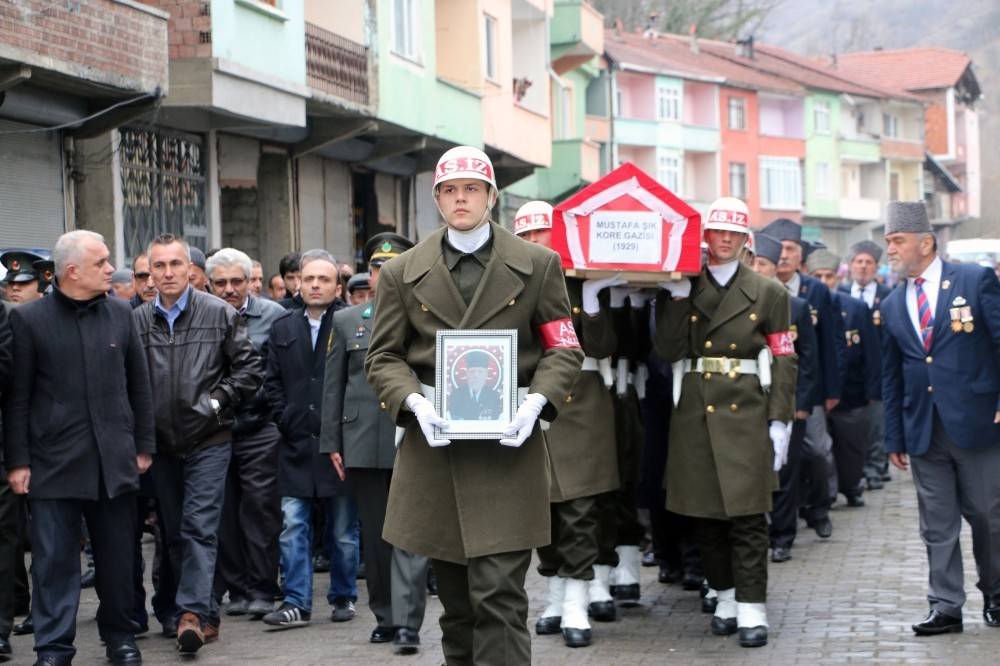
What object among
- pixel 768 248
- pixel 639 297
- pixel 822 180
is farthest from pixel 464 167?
pixel 822 180

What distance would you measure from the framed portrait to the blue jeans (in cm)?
400

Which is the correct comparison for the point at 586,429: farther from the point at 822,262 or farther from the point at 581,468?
the point at 822,262

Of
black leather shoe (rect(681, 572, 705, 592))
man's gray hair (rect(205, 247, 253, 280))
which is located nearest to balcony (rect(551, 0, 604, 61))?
man's gray hair (rect(205, 247, 253, 280))

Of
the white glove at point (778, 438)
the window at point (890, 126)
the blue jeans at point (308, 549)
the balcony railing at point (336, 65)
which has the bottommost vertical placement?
the blue jeans at point (308, 549)

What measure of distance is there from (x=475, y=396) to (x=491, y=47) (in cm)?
2562

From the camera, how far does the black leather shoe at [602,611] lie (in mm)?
10445

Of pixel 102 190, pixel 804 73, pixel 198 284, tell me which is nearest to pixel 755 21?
pixel 804 73

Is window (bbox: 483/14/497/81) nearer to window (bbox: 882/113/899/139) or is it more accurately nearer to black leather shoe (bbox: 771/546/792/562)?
black leather shoe (bbox: 771/546/792/562)

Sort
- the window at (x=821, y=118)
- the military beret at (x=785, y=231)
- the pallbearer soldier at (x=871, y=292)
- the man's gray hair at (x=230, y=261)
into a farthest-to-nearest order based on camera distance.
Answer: the window at (x=821, y=118), the pallbearer soldier at (x=871, y=292), the military beret at (x=785, y=231), the man's gray hair at (x=230, y=261)

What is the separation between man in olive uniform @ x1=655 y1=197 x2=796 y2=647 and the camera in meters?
9.99

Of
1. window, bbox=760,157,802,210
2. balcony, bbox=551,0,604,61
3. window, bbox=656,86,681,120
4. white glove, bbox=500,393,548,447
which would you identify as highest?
window, bbox=656,86,681,120

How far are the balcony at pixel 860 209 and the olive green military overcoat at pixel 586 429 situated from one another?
78.0 m

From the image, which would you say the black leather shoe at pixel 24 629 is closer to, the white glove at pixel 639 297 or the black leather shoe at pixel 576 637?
the black leather shoe at pixel 576 637

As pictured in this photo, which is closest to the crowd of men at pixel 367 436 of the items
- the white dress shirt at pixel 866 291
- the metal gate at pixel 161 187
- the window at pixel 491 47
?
the white dress shirt at pixel 866 291
